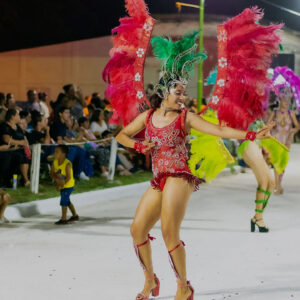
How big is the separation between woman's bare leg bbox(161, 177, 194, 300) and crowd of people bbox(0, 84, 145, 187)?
6.32 metres

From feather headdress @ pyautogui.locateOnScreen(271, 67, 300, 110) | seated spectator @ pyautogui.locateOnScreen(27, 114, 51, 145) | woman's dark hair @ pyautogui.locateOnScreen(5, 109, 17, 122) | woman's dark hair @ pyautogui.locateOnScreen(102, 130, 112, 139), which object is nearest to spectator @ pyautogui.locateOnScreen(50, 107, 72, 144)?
seated spectator @ pyautogui.locateOnScreen(27, 114, 51, 145)

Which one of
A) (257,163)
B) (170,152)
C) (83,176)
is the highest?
(170,152)

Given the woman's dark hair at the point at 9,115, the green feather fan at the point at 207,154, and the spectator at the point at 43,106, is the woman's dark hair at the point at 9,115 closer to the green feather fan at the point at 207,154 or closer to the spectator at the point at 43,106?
the spectator at the point at 43,106

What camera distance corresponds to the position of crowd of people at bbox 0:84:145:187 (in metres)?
12.9

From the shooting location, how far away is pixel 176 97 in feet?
20.1

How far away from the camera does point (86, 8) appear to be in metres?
33.9

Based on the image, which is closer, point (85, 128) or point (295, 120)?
point (295, 120)

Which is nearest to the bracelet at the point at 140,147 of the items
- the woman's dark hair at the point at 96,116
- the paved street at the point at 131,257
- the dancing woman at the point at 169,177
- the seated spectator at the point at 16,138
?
the dancing woman at the point at 169,177

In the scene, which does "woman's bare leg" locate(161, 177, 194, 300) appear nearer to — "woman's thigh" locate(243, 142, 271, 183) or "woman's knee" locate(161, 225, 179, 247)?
"woman's knee" locate(161, 225, 179, 247)

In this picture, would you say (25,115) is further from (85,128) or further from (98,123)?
(98,123)

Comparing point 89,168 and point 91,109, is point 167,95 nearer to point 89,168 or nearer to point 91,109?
point 89,168

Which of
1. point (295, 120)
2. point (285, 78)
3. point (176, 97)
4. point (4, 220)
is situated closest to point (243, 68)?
point (176, 97)

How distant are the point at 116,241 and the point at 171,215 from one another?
3212 millimetres

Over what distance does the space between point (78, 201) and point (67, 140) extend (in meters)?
2.57
